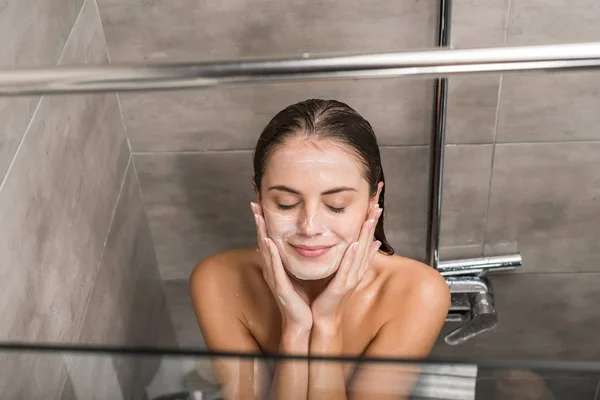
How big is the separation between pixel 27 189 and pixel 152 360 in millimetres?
506

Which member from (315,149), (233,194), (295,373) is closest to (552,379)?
(295,373)

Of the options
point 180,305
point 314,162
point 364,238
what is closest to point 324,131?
point 314,162

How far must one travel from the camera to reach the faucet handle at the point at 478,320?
1.48 m

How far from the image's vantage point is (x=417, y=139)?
55.5 inches

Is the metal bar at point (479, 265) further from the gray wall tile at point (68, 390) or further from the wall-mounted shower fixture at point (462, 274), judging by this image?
the gray wall tile at point (68, 390)

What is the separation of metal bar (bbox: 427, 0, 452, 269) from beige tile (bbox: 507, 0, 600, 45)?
13cm

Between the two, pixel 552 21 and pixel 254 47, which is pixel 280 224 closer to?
pixel 254 47

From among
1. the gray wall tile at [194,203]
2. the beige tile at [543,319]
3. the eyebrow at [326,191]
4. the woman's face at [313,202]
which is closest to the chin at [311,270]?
the woman's face at [313,202]

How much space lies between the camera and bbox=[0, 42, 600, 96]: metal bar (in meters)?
0.66

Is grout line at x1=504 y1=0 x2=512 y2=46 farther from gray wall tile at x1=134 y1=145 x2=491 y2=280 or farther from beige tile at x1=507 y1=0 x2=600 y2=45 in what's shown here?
gray wall tile at x1=134 y1=145 x2=491 y2=280

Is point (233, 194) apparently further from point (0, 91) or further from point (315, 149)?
point (0, 91)

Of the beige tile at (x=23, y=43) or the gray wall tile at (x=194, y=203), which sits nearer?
the beige tile at (x=23, y=43)

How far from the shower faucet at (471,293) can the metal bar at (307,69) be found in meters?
0.88

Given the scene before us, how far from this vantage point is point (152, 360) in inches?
25.4
